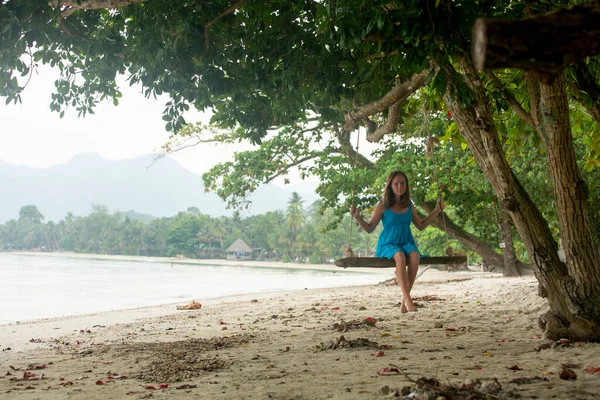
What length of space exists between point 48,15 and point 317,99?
3375mm

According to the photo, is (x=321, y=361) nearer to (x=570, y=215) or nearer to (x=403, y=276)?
(x=570, y=215)

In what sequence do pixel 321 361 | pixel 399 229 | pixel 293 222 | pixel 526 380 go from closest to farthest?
pixel 526 380 → pixel 321 361 → pixel 399 229 → pixel 293 222

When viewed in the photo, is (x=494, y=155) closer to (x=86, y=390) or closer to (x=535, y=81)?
(x=535, y=81)

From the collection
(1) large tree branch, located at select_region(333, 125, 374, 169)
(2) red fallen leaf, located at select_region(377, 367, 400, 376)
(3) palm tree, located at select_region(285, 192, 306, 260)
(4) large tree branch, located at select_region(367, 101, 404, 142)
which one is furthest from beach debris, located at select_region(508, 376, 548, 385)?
(3) palm tree, located at select_region(285, 192, 306, 260)

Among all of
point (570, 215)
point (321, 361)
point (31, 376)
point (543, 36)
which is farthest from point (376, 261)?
point (543, 36)

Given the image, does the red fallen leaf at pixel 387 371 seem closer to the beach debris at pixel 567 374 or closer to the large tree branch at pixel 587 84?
the beach debris at pixel 567 374

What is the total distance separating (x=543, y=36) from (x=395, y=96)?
14.8ft

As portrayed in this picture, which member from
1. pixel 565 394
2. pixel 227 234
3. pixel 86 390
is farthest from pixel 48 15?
pixel 227 234

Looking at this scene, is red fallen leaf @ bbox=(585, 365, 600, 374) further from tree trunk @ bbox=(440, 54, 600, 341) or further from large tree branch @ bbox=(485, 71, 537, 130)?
large tree branch @ bbox=(485, 71, 537, 130)

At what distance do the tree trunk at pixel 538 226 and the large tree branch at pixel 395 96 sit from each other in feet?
3.14

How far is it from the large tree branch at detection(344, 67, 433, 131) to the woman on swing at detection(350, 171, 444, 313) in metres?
0.88

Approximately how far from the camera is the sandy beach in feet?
10.0

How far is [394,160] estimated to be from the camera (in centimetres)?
1556

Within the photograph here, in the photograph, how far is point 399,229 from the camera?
23.2ft
